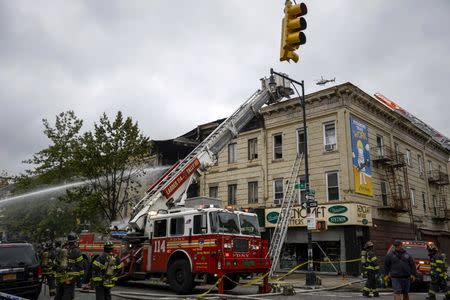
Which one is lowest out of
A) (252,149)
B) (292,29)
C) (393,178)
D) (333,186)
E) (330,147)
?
(333,186)

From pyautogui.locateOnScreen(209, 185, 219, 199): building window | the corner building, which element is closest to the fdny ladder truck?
the corner building

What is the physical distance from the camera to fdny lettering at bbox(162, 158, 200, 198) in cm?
1567

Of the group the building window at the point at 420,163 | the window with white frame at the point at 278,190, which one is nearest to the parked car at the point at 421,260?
the window with white frame at the point at 278,190

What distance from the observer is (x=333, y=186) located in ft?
76.3

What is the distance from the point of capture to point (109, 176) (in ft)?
74.0

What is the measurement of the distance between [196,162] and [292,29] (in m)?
8.52

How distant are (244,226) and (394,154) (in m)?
16.1

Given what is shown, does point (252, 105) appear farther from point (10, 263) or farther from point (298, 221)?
point (10, 263)

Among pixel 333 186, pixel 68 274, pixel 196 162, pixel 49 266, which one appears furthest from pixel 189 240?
pixel 333 186

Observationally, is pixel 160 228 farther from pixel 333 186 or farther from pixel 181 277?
pixel 333 186

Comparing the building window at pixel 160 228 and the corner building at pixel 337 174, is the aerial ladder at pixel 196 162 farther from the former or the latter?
the corner building at pixel 337 174

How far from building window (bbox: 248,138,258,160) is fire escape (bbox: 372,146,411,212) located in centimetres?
694

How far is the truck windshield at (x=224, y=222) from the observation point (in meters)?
13.1

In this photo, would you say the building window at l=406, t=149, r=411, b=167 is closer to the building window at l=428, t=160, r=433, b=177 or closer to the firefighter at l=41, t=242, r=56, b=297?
the building window at l=428, t=160, r=433, b=177
